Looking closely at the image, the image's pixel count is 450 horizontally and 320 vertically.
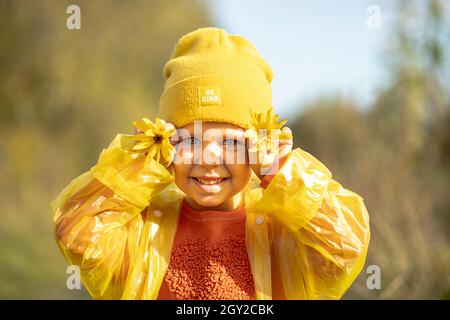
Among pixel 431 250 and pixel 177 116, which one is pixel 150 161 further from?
pixel 431 250

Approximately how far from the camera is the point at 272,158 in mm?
2615

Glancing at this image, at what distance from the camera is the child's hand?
260 cm

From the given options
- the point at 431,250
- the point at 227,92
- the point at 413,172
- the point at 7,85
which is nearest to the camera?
the point at 227,92

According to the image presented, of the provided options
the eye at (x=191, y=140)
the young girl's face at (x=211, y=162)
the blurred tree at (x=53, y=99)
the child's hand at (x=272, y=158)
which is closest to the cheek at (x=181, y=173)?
the young girl's face at (x=211, y=162)

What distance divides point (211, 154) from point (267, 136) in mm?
251

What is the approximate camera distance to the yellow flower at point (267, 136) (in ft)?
8.56

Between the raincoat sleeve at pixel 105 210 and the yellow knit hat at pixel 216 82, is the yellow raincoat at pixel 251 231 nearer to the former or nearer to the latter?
the raincoat sleeve at pixel 105 210

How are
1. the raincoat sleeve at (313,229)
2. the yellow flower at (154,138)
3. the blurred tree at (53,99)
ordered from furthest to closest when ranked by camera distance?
the blurred tree at (53,99) → the yellow flower at (154,138) → the raincoat sleeve at (313,229)

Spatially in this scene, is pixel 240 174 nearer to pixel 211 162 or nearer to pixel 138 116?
pixel 211 162

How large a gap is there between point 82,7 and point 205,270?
11791mm

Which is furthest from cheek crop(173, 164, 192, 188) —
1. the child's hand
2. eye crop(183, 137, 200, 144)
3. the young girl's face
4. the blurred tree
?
the blurred tree

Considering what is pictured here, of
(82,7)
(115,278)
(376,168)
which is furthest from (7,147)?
(115,278)

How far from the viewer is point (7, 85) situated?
1205 centimetres

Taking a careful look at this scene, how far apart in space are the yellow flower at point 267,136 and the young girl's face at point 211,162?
0.26 feet
